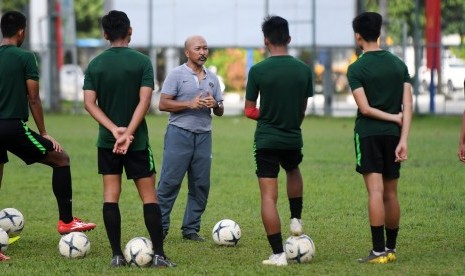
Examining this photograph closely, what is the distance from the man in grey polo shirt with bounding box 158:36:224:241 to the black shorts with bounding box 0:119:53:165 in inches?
52.3

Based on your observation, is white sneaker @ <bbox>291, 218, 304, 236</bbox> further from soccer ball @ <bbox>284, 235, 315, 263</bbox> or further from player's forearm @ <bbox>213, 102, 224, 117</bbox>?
player's forearm @ <bbox>213, 102, 224, 117</bbox>

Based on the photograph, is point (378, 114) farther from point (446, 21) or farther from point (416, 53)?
point (446, 21)

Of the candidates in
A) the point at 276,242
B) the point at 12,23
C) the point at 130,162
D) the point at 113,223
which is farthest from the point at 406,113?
the point at 12,23

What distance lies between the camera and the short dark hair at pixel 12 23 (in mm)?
10750

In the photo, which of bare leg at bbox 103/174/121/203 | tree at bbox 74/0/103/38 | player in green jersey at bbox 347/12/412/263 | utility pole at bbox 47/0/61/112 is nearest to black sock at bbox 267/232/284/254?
player in green jersey at bbox 347/12/412/263

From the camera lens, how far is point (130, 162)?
9.72 metres

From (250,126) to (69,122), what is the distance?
19.6 feet

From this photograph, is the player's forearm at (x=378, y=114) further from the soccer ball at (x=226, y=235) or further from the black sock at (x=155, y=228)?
the soccer ball at (x=226, y=235)

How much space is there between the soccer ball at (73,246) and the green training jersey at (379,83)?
2.70 metres

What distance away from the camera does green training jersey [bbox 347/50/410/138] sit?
9609 millimetres

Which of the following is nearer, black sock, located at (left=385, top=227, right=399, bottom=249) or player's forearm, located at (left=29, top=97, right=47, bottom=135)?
black sock, located at (left=385, top=227, right=399, bottom=249)

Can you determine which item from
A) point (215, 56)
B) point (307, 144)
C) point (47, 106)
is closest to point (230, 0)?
point (215, 56)

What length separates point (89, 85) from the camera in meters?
9.66

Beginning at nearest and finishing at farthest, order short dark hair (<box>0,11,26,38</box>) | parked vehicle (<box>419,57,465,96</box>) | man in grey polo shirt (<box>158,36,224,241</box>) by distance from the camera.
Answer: short dark hair (<box>0,11,26,38</box>)
man in grey polo shirt (<box>158,36,224,241</box>)
parked vehicle (<box>419,57,465,96</box>)
